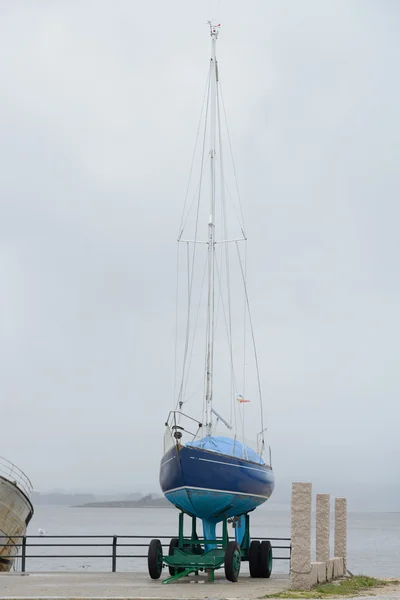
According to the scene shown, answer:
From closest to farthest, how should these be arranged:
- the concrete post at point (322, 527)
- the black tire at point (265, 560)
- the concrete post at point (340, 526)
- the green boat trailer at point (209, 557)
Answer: the green boat trailer at point (209, 557), the concrete post at point (322, 527), the black tire at point (265, 560), the concrete post at point (340, 526)

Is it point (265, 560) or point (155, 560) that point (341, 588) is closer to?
point (265, 560)

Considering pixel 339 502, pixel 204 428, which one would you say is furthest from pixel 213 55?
pixel 339 502

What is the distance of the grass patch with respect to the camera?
16.1m

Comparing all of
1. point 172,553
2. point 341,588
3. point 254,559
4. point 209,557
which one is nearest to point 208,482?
point 209,557

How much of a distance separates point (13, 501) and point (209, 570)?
43.7ft

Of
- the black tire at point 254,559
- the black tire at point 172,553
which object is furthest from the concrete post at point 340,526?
the black tire at point 172,553

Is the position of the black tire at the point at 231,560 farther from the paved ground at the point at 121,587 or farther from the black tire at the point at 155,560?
the black tire at the point at 155,560

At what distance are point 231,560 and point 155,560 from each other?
1.86 meters

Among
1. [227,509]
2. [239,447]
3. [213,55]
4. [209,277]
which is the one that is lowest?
[227,509]

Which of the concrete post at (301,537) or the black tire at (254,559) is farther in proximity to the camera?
the black tire at (254,559)

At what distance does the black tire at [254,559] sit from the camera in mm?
21391

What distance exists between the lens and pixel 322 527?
66.5 ft

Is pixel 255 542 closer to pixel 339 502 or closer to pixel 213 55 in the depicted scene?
pixel 339 502

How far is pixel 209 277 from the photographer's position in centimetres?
2466
